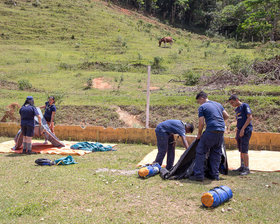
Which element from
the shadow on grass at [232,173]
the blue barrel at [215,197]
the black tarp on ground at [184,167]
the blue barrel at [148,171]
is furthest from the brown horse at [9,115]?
the blue barrel at [215,197]

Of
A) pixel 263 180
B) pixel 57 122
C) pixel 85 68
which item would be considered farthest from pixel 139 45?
pixel 263 180

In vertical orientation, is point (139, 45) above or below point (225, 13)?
below

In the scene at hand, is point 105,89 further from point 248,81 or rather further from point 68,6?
point 68,6

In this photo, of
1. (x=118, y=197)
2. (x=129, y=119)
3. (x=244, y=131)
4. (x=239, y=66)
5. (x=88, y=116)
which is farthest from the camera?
(x=239, y=66)

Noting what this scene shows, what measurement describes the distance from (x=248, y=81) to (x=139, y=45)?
1805 centimetres

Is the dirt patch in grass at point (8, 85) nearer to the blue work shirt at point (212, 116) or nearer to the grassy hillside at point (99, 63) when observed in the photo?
the grassy hillside at point (99, 63)

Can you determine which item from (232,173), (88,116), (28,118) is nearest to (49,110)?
(28,118)

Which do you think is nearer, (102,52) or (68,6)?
(102,52)

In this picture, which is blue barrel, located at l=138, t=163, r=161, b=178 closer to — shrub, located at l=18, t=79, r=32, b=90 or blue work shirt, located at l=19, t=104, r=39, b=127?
blue work shirt, located at l=19, t=104, r=39, b=127

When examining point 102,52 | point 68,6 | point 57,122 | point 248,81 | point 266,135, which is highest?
point 68,6

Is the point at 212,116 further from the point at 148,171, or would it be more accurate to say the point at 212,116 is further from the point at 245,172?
the point at 148,171

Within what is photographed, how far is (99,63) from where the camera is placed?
2470cm

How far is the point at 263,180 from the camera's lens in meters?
5.97

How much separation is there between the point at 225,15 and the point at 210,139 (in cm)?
4634
